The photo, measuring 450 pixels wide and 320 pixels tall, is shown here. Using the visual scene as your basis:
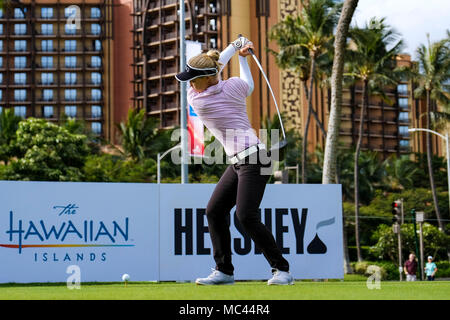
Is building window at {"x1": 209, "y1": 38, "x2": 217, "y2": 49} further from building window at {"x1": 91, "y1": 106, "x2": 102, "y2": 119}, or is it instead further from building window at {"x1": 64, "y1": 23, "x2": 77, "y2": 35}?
building window at {"x1": 64, "y1": 23, "x2": 77, "y2": 35}

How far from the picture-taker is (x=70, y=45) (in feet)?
297

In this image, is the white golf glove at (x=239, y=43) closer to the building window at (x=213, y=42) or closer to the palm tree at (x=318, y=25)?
the palm tree at (x=318, y=25)

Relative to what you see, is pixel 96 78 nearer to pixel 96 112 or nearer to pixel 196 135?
pixel 96 112

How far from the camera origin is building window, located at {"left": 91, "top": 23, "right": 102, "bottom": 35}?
298 feet

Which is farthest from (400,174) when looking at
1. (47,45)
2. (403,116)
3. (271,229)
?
(271,229)

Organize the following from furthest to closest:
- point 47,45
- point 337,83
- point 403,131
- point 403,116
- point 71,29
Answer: point 403,116 < point 403,131 < point 71,29 < point 47,45 < point 337,83

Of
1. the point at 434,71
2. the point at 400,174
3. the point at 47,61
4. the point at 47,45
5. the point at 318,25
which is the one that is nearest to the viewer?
the point at 318,25

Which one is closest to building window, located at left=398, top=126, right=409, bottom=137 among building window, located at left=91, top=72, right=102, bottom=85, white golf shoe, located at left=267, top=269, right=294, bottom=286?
building window, located at left=91, top=72, right=102, bottom=85

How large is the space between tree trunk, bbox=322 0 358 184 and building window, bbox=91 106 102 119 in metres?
69.7

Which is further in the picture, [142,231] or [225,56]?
[142,231]

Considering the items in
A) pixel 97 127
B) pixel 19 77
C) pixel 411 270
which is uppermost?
pixel 19 77

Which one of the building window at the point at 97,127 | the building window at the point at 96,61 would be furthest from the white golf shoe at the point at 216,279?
the building window at the point at 96,61

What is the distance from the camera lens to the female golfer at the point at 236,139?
266 inches

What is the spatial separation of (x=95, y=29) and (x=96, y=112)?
997cm
